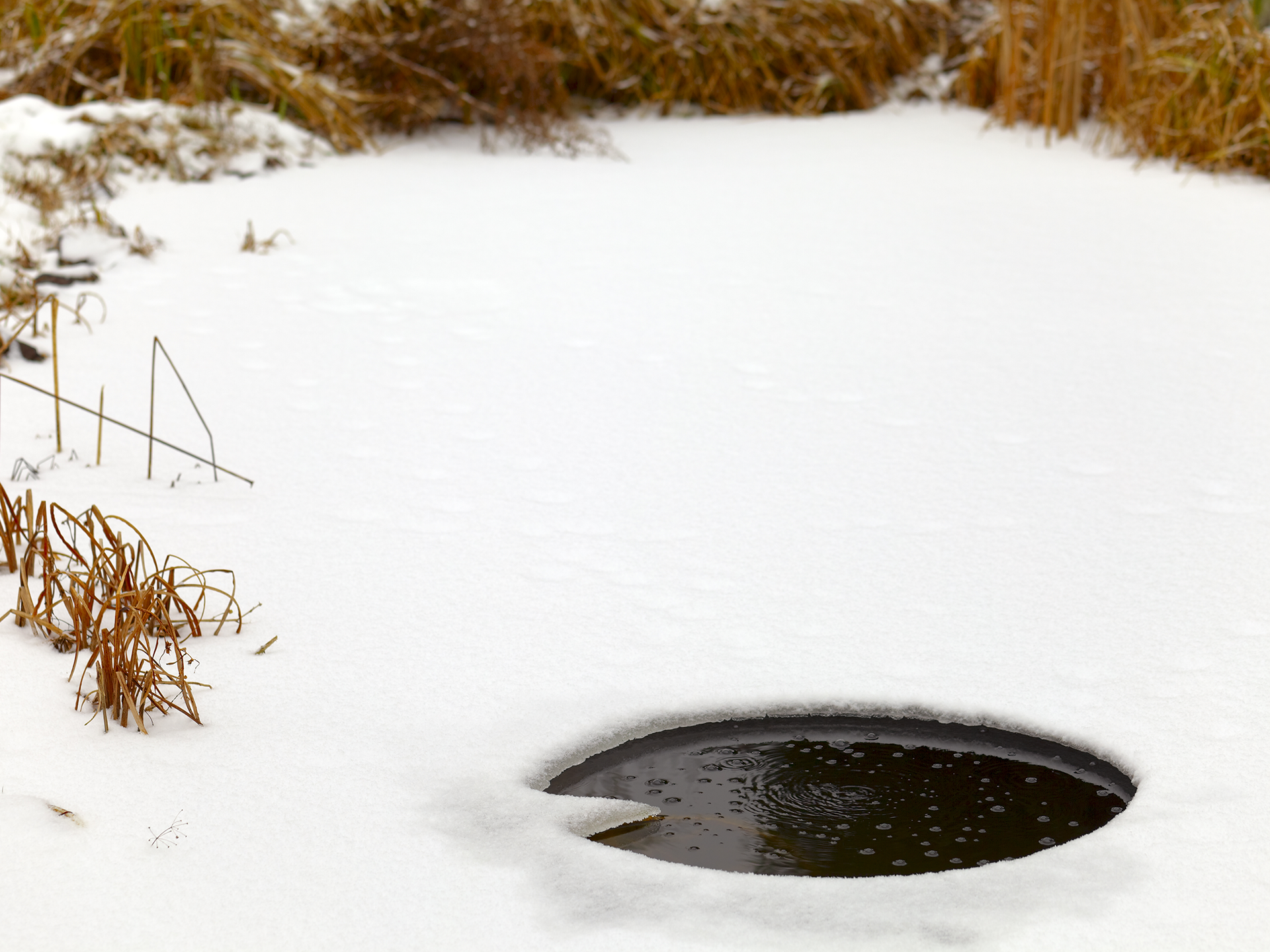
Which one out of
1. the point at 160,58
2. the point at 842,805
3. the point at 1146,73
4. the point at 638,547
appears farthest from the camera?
the point at 160,58

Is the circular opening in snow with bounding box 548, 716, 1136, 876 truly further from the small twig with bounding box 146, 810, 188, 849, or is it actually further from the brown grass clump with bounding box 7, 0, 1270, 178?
the brown grass clump with bounding box 7, 0, 1270, 178

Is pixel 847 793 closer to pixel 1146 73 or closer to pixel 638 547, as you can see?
pixel 638 547

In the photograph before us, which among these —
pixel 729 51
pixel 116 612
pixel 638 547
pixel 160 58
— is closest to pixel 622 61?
pixel 729 51

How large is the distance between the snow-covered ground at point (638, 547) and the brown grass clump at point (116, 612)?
5 centimetres

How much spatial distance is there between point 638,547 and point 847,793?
0.70 m

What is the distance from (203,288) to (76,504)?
4.67 feet

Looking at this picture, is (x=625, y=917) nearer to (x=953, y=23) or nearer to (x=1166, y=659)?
(x=1166, y=659)

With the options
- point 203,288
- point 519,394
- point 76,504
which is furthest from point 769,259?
point 76,504

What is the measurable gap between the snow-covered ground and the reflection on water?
0.05 m

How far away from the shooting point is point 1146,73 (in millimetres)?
4891

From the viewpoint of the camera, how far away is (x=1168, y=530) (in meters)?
2.27

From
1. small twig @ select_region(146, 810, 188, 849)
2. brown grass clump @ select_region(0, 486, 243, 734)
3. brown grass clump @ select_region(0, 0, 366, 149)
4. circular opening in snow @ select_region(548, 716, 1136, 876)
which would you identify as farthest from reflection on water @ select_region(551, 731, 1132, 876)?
brown grass clump @ select_region(0, 0, 366, 149)

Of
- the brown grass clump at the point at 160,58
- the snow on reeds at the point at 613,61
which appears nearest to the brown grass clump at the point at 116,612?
the snow on reeds at the point at 613,61

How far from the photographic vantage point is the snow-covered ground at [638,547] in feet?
4.55
